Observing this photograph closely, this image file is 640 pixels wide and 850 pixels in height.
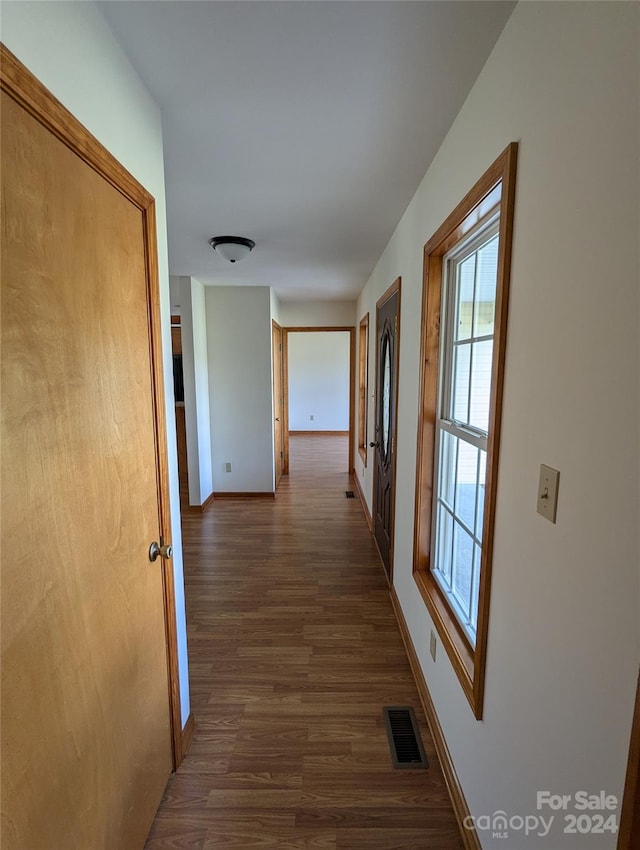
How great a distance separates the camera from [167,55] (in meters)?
1.11

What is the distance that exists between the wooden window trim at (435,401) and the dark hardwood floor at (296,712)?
0.54m

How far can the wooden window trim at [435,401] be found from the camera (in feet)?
3.40

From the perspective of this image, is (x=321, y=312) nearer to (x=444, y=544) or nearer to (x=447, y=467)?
(x=447, y=467)

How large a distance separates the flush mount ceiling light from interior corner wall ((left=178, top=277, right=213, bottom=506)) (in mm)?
1407

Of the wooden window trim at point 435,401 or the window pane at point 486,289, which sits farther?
the window pane at point 486,289

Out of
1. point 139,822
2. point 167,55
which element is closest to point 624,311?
point 167,55

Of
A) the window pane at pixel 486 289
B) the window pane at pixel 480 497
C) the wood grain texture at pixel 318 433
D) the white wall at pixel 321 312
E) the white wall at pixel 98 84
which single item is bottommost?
the wood grain texture at pixel 318 433

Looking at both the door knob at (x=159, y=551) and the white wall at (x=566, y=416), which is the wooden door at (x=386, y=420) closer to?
the white wall at (x=566, y=416)

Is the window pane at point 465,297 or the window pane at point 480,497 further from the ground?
the window pane at point 465,297

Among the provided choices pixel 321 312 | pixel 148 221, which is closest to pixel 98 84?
pixel 148 221

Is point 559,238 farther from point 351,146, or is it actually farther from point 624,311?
point 351,146

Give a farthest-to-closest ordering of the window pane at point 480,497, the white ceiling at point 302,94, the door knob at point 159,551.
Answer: the window pane at point 480,497 < the door knob at point 159,551 < the white ceiling at point 302,94

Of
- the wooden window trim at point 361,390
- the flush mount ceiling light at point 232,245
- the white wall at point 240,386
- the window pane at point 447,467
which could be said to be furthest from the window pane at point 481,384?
the white wall at point 240,386

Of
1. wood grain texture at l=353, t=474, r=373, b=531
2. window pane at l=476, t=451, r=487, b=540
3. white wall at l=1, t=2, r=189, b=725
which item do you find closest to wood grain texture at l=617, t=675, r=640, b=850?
window pane at l=476, t=451, r=487, b=540
